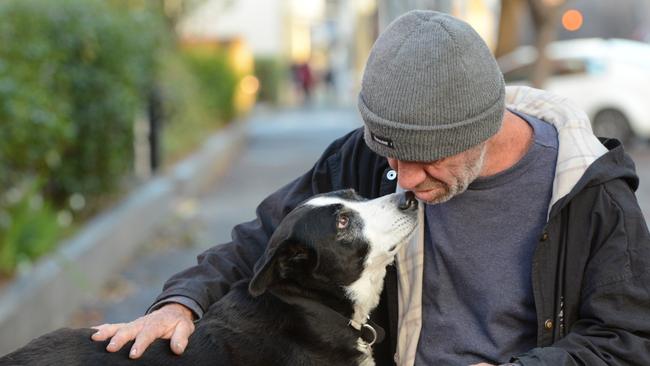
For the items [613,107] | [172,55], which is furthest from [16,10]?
[613,107]

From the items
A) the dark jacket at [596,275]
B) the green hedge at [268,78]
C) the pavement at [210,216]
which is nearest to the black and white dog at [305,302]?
the dark jacket at [596,275]

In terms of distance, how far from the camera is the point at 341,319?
3270mm

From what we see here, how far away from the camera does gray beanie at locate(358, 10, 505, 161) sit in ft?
8.92

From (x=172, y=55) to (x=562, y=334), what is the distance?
14722 millimetres

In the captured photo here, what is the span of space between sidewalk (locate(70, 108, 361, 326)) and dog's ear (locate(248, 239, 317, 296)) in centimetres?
373

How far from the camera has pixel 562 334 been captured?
293 cm

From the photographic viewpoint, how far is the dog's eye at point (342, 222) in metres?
3.32

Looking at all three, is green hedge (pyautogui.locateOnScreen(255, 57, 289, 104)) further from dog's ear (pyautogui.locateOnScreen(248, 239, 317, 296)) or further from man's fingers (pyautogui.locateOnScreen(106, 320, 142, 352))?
man's fingers (pyautogui.locateOnScreen(106, 320, 142, 352))

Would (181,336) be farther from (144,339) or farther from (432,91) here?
(432,91)

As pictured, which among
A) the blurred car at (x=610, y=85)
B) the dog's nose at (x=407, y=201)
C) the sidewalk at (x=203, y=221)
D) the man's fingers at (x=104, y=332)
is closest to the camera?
the man's fingers at (x=104, y=332)

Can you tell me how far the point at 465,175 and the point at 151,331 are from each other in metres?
1.06

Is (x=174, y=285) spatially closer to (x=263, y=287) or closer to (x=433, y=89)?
(x=263, y=287)

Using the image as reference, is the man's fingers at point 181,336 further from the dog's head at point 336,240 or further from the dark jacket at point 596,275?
the dog's head at point 336,240

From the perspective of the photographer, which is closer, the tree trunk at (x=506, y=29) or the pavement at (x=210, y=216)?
the pavement at (x=210, y=216)
